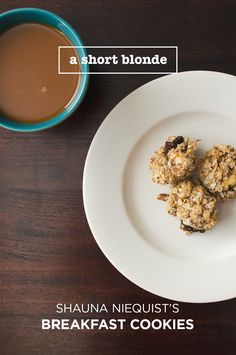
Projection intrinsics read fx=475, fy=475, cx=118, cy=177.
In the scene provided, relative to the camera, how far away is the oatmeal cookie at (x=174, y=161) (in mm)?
1004

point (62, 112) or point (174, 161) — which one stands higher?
point (62, 112)

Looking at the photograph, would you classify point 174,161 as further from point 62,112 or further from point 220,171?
point 62,112

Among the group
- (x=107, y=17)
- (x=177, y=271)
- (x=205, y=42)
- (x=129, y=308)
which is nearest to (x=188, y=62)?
(x=205, y=42)

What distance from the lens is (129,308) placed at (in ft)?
3.69

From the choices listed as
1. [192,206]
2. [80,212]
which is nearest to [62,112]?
[80,212]

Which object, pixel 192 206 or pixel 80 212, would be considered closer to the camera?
pixel 192 206

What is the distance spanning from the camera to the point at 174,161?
1.01 m

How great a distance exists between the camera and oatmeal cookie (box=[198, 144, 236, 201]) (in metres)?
1.01

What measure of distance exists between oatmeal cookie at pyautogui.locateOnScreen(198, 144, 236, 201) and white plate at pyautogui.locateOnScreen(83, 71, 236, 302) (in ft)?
0.18

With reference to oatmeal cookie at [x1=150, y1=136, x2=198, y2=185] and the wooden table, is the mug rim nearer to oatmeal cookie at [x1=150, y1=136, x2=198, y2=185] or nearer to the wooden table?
the wooden table

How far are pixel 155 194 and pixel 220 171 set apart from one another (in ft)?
0.53

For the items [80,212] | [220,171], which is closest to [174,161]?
[220,171]

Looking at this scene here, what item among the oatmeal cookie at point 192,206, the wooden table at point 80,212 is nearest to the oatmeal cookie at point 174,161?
the oatmeal cookie at point 192,206

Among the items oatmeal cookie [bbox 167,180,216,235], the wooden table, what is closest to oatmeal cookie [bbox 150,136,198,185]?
oatmeal cookie [bbox 167,180,216,235]
